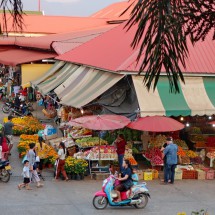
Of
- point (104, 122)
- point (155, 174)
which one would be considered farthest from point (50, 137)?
point (155, 174)

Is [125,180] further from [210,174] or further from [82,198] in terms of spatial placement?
[210,174]

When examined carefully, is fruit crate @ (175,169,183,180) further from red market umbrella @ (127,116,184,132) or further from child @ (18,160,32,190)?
child @ (18,160,32,190)

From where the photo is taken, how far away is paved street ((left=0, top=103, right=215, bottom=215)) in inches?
471

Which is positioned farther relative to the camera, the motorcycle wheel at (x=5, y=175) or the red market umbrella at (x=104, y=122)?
the red market umbrella at (x=104, y=122)

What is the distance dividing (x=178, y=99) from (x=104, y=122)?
2.81m

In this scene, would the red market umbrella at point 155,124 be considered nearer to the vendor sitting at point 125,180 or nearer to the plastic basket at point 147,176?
the plastic basket at point 147,176

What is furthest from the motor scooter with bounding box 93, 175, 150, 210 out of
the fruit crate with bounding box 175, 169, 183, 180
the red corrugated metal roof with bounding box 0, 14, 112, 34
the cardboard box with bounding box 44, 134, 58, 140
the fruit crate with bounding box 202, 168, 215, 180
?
the red corrugated metal roof with bounding box 0, 14, 112, 34

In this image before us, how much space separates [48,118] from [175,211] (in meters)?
14.2

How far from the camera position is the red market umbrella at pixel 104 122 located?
14.7 meters

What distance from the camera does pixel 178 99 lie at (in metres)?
16.2

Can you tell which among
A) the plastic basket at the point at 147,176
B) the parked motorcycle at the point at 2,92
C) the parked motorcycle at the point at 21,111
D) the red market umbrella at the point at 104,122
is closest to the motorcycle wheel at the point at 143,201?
the plastic basket at the point at 147,176

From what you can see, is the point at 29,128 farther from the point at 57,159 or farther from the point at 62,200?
the point at 62,200

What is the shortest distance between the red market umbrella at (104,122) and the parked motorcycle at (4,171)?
253 cm

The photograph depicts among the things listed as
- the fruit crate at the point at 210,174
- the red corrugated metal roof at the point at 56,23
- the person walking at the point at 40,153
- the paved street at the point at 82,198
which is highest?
the red corrugated metal roof at the point at 56,23
